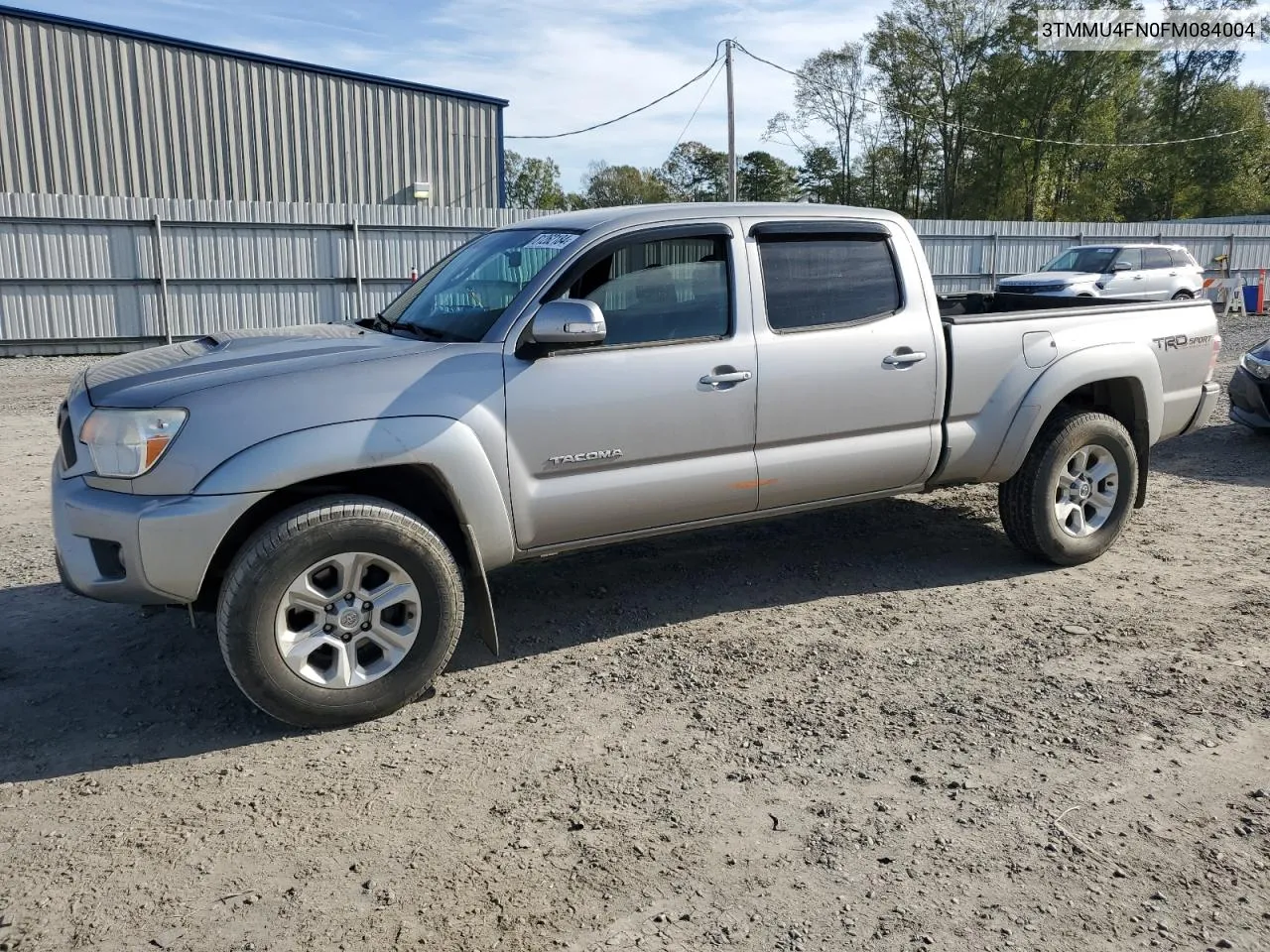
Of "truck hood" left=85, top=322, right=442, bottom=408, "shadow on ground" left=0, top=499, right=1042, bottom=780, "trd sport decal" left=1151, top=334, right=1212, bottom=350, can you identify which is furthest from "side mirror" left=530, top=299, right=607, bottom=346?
"trd sport decal" left=1151, top=334, right=1212, bottom=350

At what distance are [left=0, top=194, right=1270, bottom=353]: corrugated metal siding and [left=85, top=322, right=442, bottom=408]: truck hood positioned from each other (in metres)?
13.3

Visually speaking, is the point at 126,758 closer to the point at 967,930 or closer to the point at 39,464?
the point at 967,930

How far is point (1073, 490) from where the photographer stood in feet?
18.7

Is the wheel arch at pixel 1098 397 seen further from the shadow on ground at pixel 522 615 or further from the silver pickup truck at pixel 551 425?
the shadow on ground at pixel 522 615

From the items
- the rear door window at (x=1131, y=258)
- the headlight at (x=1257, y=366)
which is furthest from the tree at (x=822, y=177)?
the headlight at (x=1257, y=366)

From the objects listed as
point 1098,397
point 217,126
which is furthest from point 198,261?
point 1098,397

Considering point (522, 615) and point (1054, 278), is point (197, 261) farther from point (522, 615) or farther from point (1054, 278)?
point (1054, 278)

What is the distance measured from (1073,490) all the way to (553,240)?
10.4ft

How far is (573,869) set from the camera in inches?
117

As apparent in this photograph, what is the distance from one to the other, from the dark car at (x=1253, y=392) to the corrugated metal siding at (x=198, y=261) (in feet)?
42.0

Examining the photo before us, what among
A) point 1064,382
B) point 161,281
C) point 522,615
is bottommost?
point 522,615

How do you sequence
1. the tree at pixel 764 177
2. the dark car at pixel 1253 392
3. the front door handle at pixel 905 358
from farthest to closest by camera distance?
the tree at pixel 764 177 < the dark car at pixel 1253 392 < the front door handle at pixel 905 358

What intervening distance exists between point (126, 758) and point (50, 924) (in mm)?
987

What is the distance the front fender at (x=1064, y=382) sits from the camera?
5.38m
